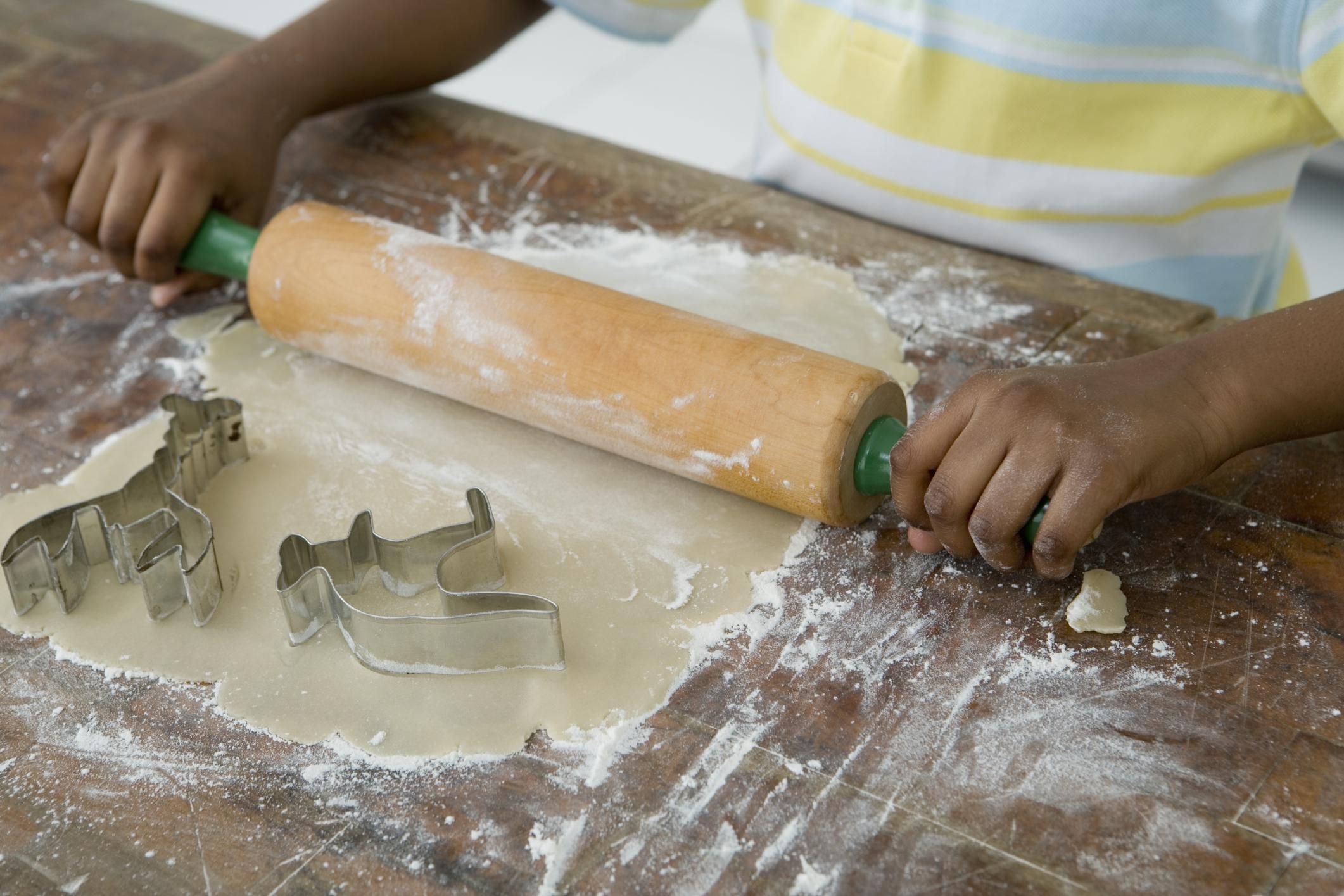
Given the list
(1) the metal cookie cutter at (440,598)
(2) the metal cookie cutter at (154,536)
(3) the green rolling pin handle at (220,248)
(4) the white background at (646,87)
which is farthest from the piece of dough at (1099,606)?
(4) the white background at (646,87)

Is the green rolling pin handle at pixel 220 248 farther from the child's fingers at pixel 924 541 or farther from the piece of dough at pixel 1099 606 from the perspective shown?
the piece of dough at pixel 1099 606

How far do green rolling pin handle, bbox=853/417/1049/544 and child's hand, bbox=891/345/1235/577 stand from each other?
3 cm

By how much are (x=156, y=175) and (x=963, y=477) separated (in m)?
0.85

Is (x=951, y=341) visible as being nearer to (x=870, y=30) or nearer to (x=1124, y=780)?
(x=870, y=30)

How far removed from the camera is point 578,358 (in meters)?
0.94

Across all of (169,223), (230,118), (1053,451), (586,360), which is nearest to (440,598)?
(586,360)

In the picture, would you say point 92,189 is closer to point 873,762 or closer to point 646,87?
point 873,762

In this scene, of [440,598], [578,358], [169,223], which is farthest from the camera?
[169,223]

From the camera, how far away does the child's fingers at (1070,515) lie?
30.0 inches

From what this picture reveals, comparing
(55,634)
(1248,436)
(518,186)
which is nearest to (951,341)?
(1248,436)

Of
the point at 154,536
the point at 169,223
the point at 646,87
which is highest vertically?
the point at 169,223

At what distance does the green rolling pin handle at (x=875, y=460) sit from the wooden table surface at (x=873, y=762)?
0.04m

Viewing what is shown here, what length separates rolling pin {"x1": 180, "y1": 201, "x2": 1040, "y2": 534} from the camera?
0.87 m

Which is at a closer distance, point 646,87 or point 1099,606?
point 1099,606
